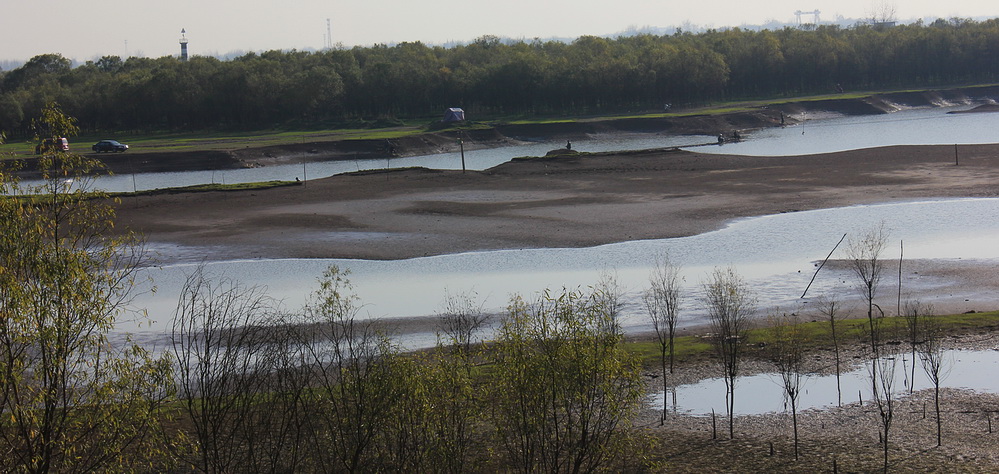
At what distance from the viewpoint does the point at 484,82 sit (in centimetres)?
15850

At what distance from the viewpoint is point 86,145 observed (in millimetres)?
128125

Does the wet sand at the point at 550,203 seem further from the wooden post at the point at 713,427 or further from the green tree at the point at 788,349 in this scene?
the wooden post at the point at 713,427

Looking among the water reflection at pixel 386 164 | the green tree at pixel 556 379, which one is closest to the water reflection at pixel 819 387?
the green tree at pixel 556 379

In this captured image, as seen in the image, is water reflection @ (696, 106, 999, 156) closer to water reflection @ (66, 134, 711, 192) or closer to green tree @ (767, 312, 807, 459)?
water reflection @ (66, 134, 711, 192)

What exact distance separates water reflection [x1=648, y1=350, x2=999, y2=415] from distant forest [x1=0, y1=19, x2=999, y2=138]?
398ft

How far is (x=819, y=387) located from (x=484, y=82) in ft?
434

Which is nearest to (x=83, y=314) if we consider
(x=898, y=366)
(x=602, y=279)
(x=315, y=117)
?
(x=898, y=366)

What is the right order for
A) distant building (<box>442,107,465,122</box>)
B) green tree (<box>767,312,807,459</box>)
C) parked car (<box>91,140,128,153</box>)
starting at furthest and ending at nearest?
distant building (<box>442,107,465,122</box>) < parked car (<box>91,140,128,153</box>) < green tree (<box>767,312,807,459</box>)

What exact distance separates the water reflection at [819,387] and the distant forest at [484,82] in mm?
121258

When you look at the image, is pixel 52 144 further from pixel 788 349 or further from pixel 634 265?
pixel 634 265

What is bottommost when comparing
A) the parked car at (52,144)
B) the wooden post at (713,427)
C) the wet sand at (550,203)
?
the wooden post at (713,427)

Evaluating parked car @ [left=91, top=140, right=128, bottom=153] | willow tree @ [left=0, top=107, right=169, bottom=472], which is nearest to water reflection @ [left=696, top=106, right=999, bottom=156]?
parked car @ [left=91, top=140, right=128, bottom=153]

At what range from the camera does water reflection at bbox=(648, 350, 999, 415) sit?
2875cm

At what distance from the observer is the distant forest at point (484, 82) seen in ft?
491
